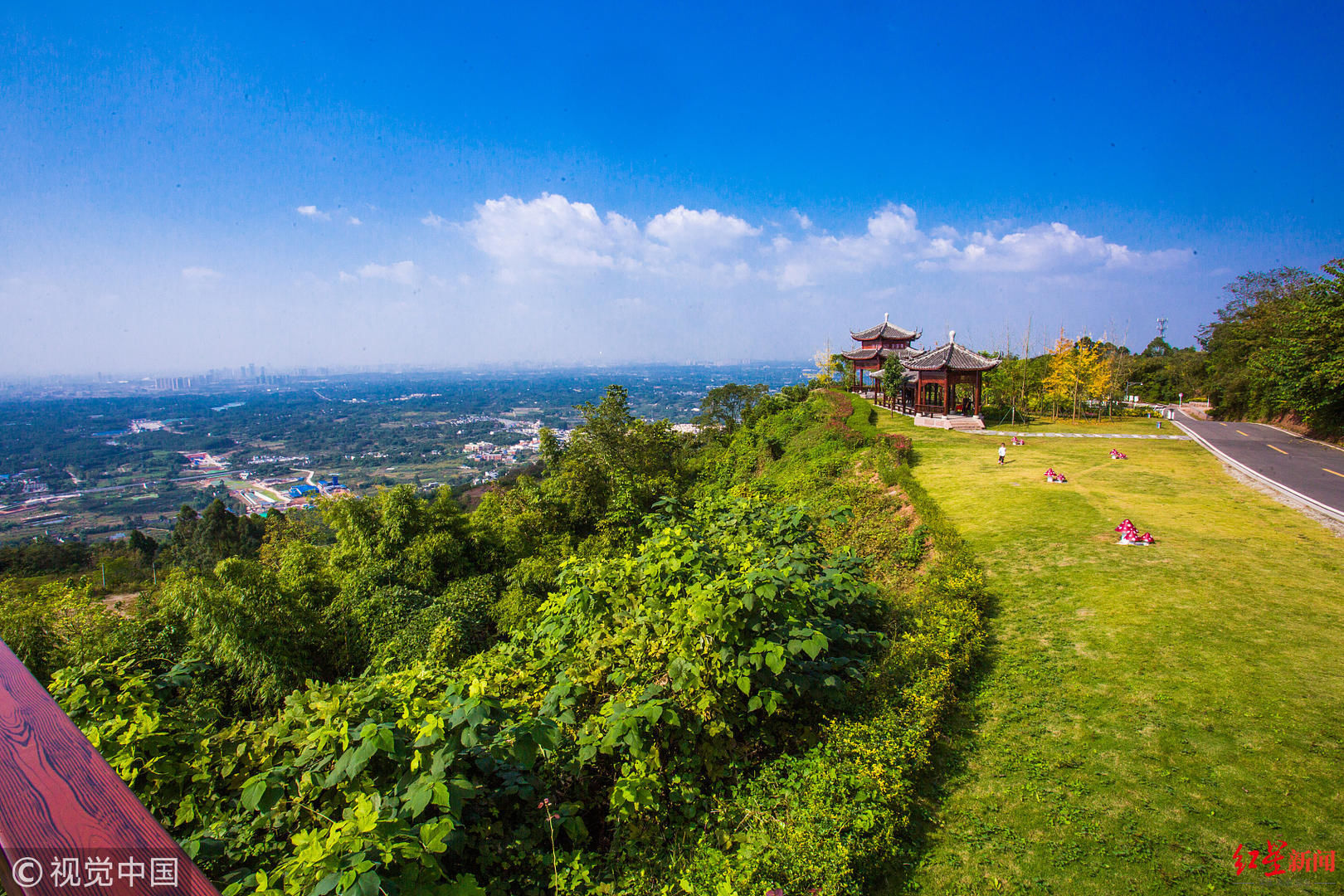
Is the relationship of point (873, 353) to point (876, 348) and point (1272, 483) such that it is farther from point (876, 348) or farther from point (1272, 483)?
point (1272, 483)

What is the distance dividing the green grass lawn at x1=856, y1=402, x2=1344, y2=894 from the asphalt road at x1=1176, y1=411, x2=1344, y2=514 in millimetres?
2263

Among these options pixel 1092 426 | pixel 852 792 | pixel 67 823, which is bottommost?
pixel 852 792

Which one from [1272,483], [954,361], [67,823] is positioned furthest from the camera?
[954,361]

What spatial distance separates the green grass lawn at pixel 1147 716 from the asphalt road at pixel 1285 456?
7.43 ft

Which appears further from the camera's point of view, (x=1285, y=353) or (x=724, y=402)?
(x=724, y=402)

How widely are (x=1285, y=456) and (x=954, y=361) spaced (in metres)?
9.27

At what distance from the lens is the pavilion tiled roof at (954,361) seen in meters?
20.8

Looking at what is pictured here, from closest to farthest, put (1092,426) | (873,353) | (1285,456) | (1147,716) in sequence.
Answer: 1. (1147,716)
2. (1285,456)
3. (1092,426)
4. (873,353)

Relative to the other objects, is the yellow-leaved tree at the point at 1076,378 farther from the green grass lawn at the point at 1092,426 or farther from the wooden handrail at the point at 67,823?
the wooden handrail at the point at 67,823

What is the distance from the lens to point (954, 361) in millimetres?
20969

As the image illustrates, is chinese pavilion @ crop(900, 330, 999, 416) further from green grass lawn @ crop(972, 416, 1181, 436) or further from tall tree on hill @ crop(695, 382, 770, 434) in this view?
tall tree on hill @ crop(695, 382, 770, 434)

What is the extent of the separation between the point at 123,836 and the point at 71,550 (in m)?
32.7

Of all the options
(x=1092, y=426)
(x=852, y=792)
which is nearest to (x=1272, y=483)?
(x=852, y=792)

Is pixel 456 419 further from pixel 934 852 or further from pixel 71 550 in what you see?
pixel 934 852
